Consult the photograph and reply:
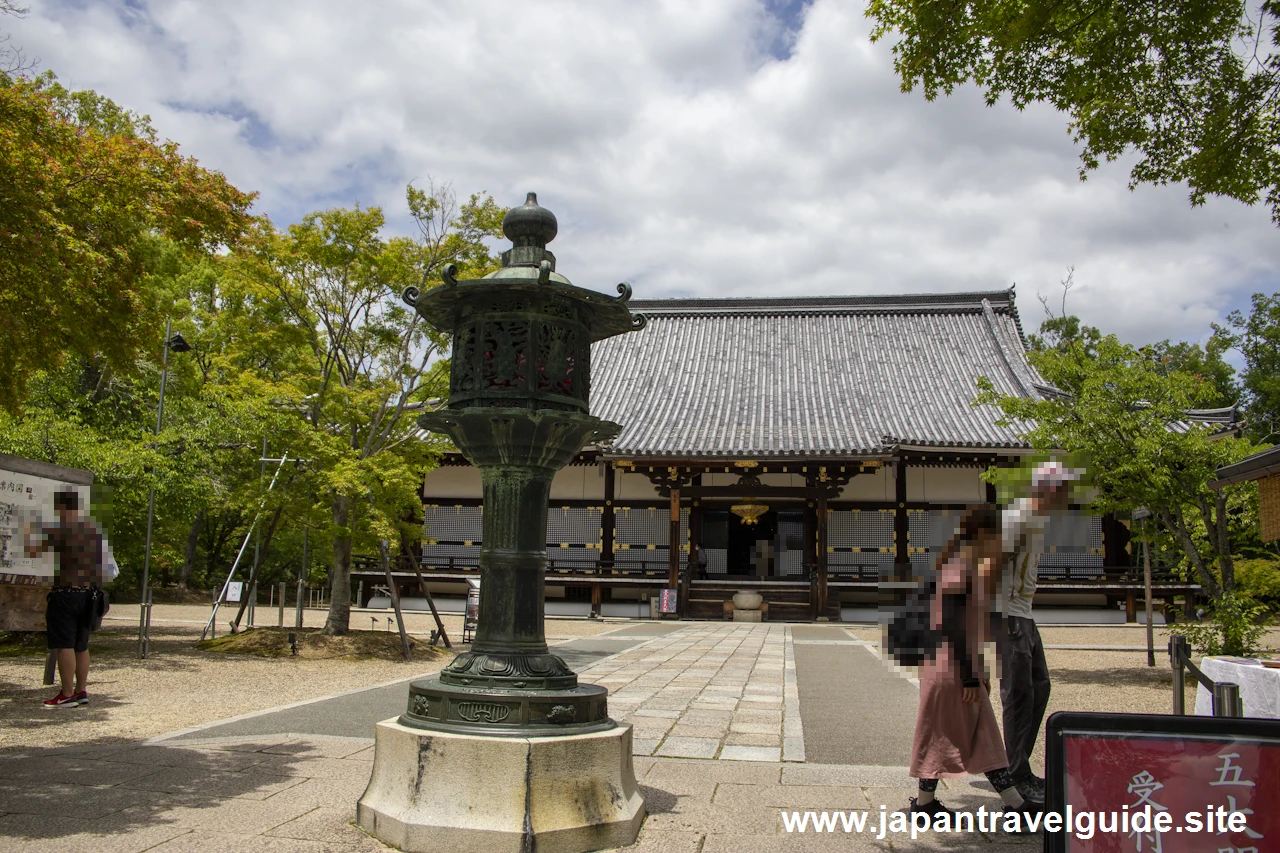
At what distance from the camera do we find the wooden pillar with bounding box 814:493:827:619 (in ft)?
65.0

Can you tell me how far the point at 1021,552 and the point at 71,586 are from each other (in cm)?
690

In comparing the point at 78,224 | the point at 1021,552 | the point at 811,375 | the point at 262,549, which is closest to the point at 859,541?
the point at 811,375

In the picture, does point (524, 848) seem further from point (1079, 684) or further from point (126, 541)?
point (126, 541)

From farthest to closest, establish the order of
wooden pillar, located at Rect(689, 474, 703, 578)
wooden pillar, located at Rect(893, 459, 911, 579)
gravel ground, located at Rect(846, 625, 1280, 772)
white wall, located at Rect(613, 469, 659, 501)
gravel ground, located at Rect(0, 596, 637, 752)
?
white wall, located at Rect(613, 469, 659, 501), wooden pillar, located at Rect(689, 474, 703, 578), wooden pillar, located at Rect(893, 459, 911, 579), gravel ground, located at Rect(846, 625, 1280, 772), gravel ground, located at Rect(0, 596, 637, 752)

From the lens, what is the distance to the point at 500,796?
12.1 ft

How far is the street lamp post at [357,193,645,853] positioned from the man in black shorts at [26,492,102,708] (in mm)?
4200

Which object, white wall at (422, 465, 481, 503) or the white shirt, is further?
white wall at (422, 465, 481, 503)

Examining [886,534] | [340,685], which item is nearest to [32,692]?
[340,685]

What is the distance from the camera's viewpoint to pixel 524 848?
3586 mm

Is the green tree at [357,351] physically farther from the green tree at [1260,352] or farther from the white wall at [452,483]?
the green tree at [1260,352]

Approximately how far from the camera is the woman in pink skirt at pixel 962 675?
13.4ft

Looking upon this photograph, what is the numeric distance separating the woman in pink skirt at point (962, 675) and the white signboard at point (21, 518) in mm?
6800

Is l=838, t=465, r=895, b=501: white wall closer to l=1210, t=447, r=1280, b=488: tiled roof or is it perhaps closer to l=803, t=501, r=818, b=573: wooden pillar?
l=803, t=501, r=818, b=573: wooden pillar

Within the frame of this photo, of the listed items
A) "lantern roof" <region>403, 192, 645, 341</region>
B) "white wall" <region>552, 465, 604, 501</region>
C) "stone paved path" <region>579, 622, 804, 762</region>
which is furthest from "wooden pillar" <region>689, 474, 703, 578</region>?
"lantern roof" <region>403, 192, 645, 341</region>
